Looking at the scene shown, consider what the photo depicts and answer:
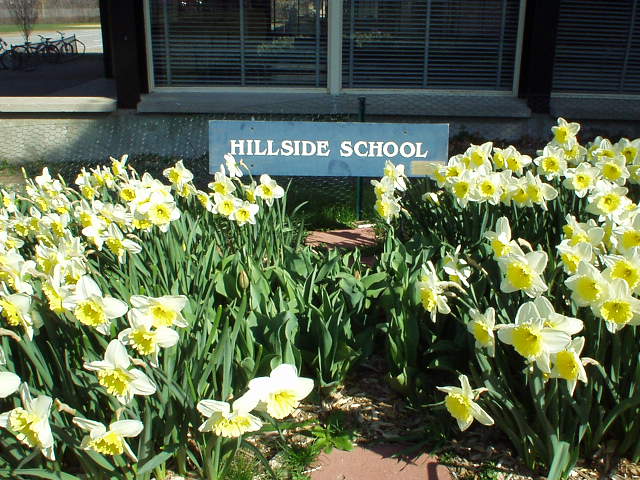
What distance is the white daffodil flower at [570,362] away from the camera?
1803 mm

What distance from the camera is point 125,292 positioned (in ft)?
7.67

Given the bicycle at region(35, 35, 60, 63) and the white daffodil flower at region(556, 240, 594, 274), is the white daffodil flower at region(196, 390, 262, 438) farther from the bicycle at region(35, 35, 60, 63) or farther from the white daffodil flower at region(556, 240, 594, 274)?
the bicycle at region(35, 35, 60, 63)

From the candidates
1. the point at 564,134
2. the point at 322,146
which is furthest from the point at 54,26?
the point at 564,134

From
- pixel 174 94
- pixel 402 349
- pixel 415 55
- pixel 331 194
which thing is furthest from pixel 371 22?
pixel 402 349

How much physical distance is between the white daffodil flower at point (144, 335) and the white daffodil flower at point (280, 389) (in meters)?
0.28

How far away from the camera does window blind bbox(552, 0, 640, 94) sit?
760 centimetres

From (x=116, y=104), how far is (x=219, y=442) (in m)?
6.28

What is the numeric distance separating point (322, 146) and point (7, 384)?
313cm

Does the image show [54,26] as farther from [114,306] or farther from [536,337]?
[536,337]

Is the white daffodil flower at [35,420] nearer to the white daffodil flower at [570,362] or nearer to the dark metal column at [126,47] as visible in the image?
the white daffodil flower at [570,362]

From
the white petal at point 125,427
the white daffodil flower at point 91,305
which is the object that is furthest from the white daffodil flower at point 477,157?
the white petal at point 125,427

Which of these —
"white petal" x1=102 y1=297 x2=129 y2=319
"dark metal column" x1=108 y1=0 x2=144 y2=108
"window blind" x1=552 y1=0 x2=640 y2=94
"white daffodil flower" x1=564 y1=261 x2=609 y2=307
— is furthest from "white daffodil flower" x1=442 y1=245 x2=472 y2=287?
"window blind" x1=552 y1=0 x2=640 y2=94

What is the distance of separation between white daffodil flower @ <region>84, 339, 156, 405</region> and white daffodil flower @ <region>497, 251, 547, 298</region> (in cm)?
110

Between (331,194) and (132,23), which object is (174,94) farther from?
(331,194)
